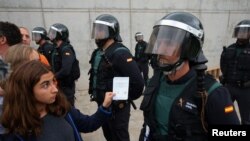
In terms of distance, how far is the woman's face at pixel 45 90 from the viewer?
1.61 m

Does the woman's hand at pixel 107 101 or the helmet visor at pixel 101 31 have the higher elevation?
the helmet visor at pixel 101 31

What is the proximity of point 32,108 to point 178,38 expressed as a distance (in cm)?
105

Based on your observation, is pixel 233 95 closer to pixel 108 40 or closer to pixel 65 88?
pixel 108 40

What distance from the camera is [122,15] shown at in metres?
9.12

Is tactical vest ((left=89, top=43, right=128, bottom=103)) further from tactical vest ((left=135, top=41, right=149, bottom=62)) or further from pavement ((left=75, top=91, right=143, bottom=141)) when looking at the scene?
tactical vest ((left=135, top=41, right=149, bottom=62))

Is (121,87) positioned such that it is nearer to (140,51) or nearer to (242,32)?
(242,32)

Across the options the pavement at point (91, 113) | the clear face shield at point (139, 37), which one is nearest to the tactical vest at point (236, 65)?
the pavement at point (91, 113)

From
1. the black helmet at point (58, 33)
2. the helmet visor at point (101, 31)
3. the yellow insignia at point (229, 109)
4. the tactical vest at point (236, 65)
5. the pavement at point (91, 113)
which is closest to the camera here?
the yellow insignia at point (229, 109)

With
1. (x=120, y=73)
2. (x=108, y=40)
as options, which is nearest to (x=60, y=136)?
(x=120, y=73)

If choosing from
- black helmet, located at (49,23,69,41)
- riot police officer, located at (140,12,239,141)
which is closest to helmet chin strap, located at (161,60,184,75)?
riot police officer, located at (140,12,239,141)

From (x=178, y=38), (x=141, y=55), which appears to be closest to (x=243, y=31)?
(x=178, y=38)

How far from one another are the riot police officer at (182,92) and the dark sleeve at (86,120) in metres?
0.39

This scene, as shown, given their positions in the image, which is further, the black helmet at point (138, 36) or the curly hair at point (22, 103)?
the black helmet at point (138, 36)

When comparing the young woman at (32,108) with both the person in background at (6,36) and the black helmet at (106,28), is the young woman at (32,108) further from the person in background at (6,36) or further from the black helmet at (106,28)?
the black helmet at (106,28)
